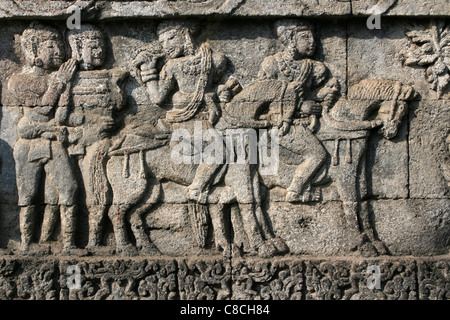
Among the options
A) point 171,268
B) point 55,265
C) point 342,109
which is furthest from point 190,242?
point 342,109

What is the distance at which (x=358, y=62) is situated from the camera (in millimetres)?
6172

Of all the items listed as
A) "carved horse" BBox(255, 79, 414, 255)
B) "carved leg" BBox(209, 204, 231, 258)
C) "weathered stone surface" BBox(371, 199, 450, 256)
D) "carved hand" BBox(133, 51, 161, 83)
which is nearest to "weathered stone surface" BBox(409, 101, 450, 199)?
"weathered stone surface" BBox(371, 199, 450, 256)

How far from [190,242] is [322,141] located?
1879mm

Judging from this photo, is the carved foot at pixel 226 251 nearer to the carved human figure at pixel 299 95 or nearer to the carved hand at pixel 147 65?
the carved human figure at pixel 299 95

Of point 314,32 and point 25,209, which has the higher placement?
point 314,32

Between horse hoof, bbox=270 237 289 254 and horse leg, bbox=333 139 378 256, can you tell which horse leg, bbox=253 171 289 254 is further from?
horse leg, bbox=333 139 378 256

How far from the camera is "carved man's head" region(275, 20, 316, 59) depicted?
19.7 feet

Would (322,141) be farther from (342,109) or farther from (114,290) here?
(114,290)

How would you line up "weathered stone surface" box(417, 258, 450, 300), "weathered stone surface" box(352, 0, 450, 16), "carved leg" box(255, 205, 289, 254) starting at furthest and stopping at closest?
"carved leg" box(255, 205, 289, 254) → "weathered stone surface" box(417, 258, 450, 300) → "weathered stone surface" box(352, 0, 450, 16)

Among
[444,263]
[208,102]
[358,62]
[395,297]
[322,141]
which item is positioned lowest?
[395,297]

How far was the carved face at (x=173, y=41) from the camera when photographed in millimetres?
6039

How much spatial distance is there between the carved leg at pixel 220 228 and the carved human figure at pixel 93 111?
3.88 ft

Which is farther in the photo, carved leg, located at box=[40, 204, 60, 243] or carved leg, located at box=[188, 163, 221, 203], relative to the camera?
carved leg, located at box=[40, 204, 60, 243]

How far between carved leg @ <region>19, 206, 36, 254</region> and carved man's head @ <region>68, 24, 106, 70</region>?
172cm
